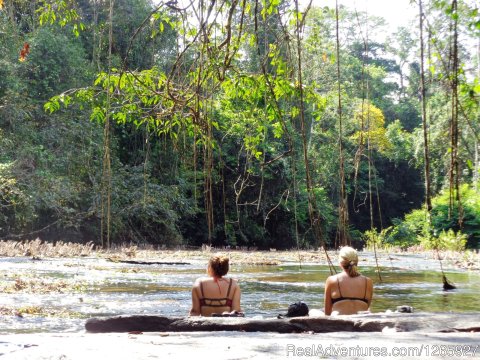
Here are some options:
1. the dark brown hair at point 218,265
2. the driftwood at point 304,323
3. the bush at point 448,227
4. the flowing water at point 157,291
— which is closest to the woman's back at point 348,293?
the dark brown hair at point 218,265

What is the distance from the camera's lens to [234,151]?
36.7 metres

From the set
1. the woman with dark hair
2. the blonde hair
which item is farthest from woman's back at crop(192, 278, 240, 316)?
the blonde hair

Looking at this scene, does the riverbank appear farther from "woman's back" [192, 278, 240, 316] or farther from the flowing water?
the flowing water

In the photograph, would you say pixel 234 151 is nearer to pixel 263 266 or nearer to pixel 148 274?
pixel 263 266

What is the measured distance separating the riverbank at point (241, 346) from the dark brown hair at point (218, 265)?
7.31 ft

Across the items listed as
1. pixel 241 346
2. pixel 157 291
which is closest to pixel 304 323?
pixel 241 346

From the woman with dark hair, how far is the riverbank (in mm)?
2154

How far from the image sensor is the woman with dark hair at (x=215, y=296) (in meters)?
7.34

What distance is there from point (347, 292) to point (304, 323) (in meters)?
1.50

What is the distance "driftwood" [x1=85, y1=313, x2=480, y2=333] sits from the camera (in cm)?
567

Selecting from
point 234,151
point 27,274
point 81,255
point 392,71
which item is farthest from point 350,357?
point 392,71

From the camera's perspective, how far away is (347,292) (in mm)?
7477

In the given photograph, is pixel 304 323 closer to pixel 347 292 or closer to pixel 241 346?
pixel 347 292

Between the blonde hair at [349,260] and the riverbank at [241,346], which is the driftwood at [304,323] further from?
the blonde hair at [349,260]
